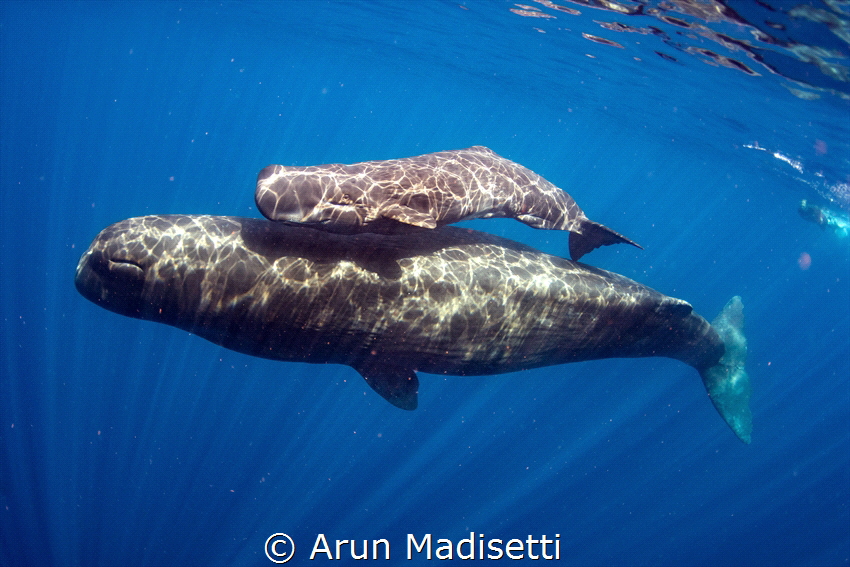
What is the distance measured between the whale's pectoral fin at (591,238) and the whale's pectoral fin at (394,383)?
11.9 ft

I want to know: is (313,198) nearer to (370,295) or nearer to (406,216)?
(406,216)

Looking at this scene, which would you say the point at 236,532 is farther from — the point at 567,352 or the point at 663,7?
the point at 663,7

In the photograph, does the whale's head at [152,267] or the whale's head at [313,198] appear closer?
the whale's head at [313,198]

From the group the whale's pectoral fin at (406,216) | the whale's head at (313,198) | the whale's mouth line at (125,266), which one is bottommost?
the whale's mouth line at (125,266)

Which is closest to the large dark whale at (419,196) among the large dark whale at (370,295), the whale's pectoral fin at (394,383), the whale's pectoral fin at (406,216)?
the whale's pectoral fin at (406,216)

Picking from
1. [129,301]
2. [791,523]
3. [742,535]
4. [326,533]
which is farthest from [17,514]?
[791,523]

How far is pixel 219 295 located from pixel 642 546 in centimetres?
3138

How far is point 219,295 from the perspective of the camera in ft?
20.3

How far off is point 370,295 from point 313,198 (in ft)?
5.57

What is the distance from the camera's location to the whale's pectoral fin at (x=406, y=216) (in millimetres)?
5523

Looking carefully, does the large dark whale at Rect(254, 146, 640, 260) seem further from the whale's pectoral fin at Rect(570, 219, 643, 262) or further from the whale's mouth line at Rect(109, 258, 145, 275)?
the whale's mouth line at Rect(109, 258, 145, 275)

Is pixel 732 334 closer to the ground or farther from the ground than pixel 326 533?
farther from the ground

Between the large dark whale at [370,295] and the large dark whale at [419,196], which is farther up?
the large dark whale at [419,196]

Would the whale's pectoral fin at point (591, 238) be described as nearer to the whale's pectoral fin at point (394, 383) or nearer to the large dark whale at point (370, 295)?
the large dark whale at point (370, 295)
